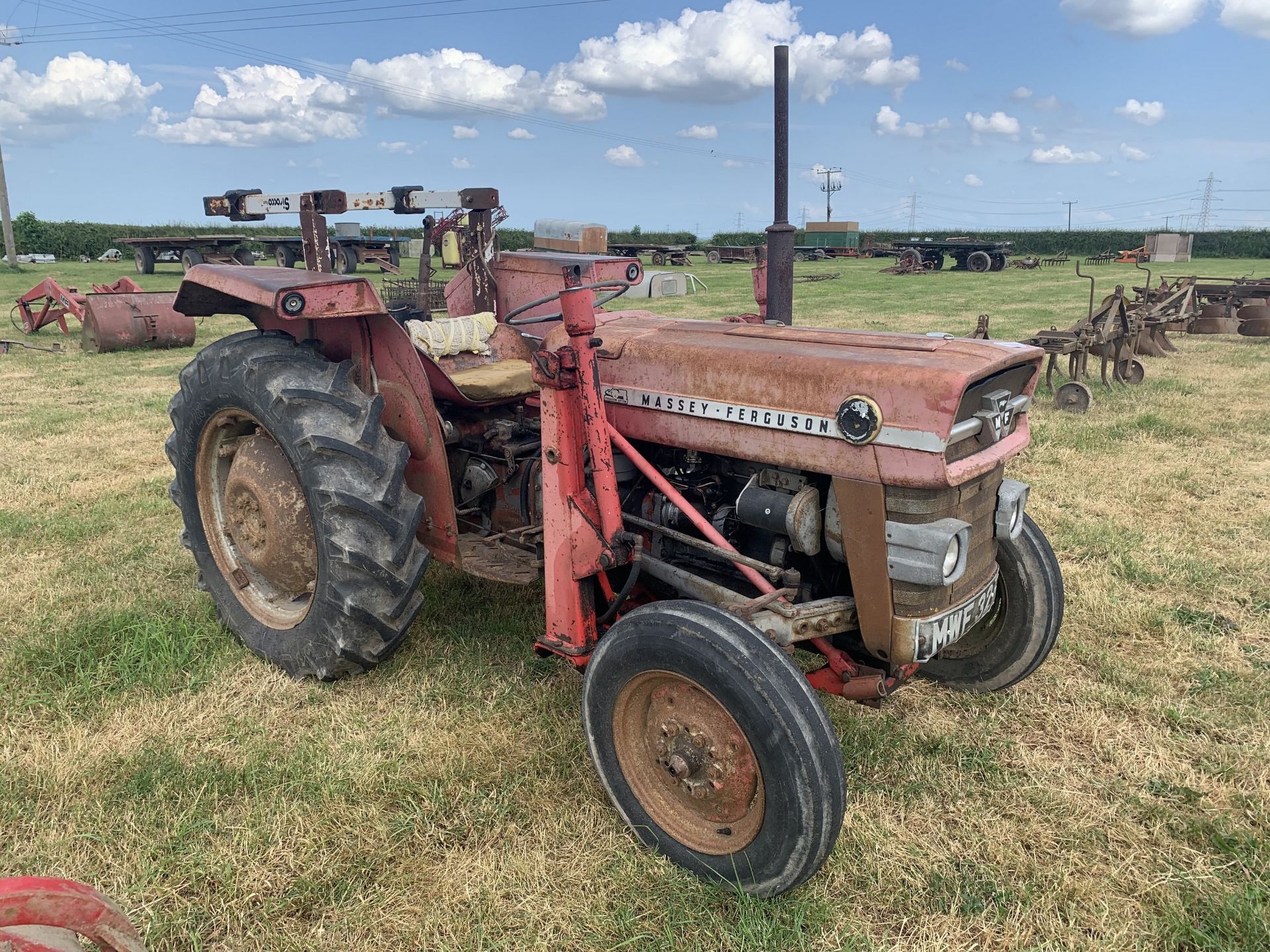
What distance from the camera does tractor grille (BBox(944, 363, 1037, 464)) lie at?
91.8 inches

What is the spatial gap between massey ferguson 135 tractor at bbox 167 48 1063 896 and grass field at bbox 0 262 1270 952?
0.64 feet

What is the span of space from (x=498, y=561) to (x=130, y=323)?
33.2 feet

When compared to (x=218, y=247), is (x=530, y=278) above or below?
below

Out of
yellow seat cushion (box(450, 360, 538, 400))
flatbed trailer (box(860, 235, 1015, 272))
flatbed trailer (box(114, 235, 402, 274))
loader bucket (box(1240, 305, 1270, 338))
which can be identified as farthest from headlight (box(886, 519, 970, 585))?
flatbed trailer (box(860, 235, 1015, 272))

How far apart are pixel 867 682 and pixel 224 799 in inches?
77.4

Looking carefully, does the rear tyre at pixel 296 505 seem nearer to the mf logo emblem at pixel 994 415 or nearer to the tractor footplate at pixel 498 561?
the tractor footplate at pixel 498 561

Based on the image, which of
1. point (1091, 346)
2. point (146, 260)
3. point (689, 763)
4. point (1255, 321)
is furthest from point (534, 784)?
Result: point (146, 260)

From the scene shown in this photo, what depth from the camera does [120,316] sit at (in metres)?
11.0

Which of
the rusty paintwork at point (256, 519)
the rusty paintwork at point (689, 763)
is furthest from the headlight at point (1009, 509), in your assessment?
the rusty paintwork at point (256, 519)

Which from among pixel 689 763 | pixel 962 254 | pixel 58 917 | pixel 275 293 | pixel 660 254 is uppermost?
pixel 660 254

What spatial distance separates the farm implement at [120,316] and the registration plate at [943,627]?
10671mm

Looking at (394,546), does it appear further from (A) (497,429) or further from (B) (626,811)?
(B) (626,811)

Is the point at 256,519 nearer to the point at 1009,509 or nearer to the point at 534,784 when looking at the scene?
the point at 534,784

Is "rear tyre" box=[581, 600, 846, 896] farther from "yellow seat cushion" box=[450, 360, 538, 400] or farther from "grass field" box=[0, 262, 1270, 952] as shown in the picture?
"yellow seat cushion" box=[450, 360, 538, 400]
